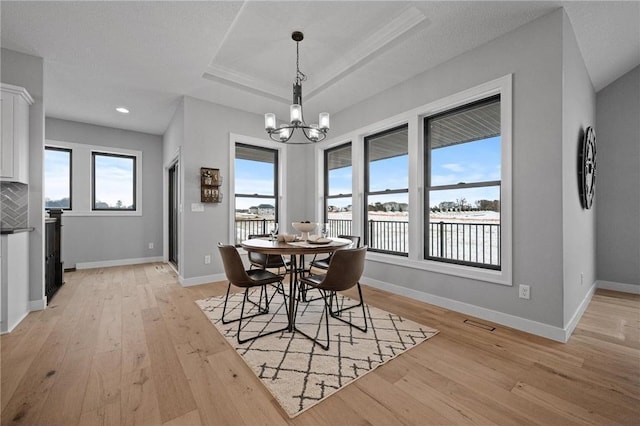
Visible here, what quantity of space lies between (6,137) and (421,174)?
4.40 m

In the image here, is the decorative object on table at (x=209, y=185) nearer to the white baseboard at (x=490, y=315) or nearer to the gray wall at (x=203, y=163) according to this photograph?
the gray wall at (x=203, y=163)

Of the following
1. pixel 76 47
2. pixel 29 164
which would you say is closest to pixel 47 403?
pixel 29 164

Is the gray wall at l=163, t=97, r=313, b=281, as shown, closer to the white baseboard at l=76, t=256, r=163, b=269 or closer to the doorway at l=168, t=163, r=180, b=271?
the doorway at l=168, t=163, r=180, b=271

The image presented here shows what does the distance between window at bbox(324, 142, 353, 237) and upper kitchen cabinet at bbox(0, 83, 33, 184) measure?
3921 millimetres

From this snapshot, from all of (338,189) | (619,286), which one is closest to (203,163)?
(338,189)

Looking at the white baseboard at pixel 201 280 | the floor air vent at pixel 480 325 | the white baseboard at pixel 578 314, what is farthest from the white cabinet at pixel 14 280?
the white baseboard at pixel 578 314

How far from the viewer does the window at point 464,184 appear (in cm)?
288

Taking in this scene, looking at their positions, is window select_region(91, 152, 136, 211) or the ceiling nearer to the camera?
the ceiling

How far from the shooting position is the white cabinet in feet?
7.73

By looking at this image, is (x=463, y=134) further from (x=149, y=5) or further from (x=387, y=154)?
(x=149, y=5)

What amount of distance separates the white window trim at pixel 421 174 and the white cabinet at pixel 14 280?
3803 mm

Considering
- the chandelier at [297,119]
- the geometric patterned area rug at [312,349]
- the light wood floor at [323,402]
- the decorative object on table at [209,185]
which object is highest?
the chandelier at [297,119]

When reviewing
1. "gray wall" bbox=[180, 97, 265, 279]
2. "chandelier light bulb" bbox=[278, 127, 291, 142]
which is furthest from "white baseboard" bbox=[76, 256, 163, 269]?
"chandelier light bulb" bbox=[278, 127, 291, 142]

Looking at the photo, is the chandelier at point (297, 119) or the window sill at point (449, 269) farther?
the chandelier at point (297, 119)
